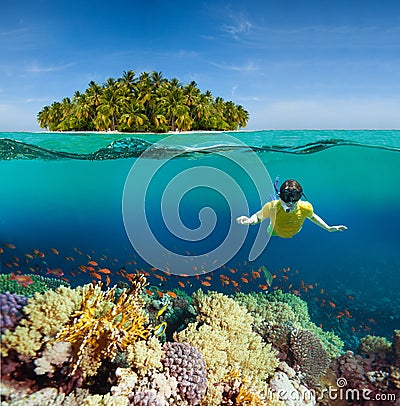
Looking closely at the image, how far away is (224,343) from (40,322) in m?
1.95

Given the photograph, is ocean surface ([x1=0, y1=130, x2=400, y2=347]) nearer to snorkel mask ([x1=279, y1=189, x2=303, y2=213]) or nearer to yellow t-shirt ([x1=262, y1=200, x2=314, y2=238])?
yellow t-shirt ([x1=262, y1=200, x2=314, y2=238])

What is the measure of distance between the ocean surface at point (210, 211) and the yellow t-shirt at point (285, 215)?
510 millimetres

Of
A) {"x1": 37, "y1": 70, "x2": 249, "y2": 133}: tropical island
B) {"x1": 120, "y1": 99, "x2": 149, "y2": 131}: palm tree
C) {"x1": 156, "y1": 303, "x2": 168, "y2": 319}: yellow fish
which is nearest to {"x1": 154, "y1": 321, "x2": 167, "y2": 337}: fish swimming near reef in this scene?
{"x1": 156, "y1": 303, "x2": 168, "y2": 319}: yellow fish

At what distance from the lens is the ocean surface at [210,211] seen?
546 cm

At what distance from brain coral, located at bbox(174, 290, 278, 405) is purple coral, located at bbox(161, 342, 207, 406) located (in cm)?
19

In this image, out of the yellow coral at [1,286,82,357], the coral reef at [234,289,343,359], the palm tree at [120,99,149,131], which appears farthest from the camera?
the palm tree at [120,99,149,131]

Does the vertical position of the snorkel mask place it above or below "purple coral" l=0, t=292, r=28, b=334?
above

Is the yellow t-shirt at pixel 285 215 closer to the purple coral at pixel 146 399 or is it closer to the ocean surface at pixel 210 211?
the ocean surface at pixel 210 211

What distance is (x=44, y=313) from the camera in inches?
129

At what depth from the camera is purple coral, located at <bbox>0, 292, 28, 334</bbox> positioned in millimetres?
3113

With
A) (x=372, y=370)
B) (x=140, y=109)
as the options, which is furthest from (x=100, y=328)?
(x=140, y=109)

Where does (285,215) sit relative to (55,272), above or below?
above

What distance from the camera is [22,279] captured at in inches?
157

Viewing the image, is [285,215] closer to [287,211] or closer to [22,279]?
[287,211]
